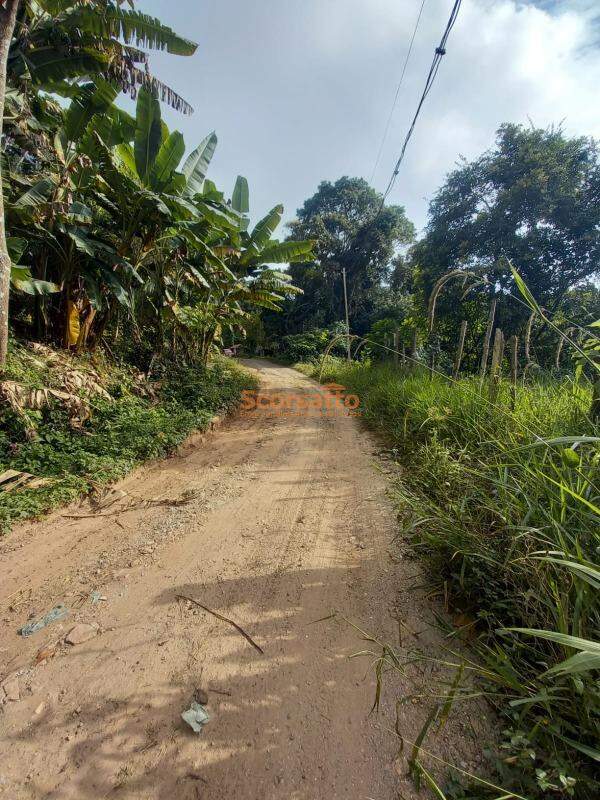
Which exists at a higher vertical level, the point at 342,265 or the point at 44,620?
the point at 342,265

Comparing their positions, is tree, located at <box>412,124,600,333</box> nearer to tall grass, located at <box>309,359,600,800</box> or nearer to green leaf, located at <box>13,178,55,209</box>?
tall grass, located at <box>309,359,600,800</box>

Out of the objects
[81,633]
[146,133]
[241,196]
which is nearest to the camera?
[81,633]

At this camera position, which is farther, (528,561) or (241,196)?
(241,196)

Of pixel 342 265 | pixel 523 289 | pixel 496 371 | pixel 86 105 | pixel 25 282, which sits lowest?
pixel 496 371

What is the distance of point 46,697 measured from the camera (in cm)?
143

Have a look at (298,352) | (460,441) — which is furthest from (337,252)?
(460,441)

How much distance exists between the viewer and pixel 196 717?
134 cm

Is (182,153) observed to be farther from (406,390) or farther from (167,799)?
(167,799)

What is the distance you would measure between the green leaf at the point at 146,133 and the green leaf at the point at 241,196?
2.69 meters

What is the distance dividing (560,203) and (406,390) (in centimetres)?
948

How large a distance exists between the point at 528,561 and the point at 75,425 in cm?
438

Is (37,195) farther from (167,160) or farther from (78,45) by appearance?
(78,45)

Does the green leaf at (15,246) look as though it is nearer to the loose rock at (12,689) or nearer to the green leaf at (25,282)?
the green leaf at (25,282)

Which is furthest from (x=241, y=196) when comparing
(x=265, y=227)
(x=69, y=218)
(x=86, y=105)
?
(x=69, y=218)
